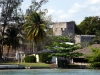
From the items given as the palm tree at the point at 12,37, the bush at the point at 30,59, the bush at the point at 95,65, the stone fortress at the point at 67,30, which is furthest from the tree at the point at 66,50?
the stone fortress at the point at 67,30

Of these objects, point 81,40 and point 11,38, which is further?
point 81,40

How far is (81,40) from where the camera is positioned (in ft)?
361

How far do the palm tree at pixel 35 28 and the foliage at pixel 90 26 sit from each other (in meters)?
48.1

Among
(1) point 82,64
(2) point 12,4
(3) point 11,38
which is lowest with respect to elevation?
(1) point 82,64

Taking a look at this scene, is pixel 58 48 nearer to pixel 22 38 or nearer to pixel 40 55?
pixel 40 55

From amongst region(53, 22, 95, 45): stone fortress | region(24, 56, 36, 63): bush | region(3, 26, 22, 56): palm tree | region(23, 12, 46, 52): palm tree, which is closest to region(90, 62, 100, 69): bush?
region(24, 56, 36, 63): bush

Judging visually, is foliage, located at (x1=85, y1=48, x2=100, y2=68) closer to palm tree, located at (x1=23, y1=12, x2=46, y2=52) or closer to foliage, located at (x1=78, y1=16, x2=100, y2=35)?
palm tree, located at (x1=23, y1=12, x2=46, y2=52)

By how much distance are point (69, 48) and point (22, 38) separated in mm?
18408

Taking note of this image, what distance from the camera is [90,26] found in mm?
125312

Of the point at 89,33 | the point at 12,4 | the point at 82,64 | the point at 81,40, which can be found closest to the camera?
the point at 82,64

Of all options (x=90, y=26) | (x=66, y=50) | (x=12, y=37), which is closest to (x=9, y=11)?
(x=12, y=37)

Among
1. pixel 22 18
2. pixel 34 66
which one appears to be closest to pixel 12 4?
pixel 22 18

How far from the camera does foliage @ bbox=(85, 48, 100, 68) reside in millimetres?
64775

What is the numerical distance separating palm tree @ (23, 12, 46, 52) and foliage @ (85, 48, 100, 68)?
12.5m
